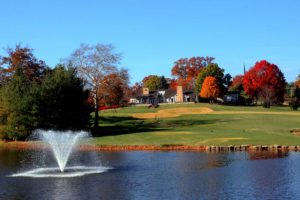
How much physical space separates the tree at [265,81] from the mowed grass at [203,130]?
2839 cm

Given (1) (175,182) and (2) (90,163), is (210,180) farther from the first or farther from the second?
(2) (90,163)

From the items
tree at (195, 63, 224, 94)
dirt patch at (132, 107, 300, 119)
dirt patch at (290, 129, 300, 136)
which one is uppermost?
tree at (195, 63, 224, 94)

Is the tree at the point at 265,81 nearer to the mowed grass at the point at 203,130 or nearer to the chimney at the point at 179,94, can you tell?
the chimney at the point at 179,94

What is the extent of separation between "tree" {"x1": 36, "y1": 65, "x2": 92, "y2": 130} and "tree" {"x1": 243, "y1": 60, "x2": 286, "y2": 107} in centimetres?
7243

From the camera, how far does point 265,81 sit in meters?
134

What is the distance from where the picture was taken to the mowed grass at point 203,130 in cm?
5444

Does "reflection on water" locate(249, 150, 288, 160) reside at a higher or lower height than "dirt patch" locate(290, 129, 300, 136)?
lower

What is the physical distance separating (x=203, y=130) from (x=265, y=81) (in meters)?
70.6

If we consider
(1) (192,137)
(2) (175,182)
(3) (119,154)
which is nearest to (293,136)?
(1) (192,137)

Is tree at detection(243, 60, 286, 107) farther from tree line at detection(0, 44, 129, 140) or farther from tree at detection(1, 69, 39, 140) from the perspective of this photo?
tree at detection(1, 69, 39, 140)

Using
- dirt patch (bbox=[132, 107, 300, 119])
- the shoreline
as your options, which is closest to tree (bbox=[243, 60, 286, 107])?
dirt patch (bbox=[132, 107, 300, 119])

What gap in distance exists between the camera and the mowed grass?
54.4 metres

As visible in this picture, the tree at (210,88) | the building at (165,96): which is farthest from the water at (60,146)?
the building at (165,96)

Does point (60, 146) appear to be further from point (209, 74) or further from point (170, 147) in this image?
point (209, 74)
